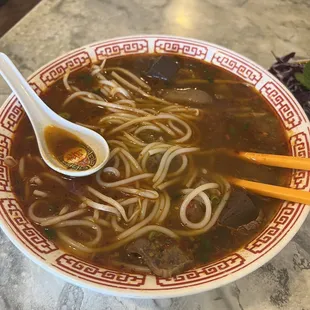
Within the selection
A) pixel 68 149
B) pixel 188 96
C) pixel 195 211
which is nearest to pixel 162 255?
pixel 195 211

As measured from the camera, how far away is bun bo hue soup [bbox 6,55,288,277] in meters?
1.49

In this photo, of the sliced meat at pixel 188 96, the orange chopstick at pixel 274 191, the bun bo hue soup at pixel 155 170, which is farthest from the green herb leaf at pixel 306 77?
the orange chopstick at pixel 274 191

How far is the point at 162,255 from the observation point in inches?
55.4

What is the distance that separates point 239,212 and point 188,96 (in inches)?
28.7

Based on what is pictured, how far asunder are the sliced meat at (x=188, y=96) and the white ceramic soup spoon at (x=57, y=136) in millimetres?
452

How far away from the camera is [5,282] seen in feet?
5.39

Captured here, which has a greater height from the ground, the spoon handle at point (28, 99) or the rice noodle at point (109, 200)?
the spoon handle at point (28, 99)

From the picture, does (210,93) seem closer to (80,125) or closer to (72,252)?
(80,125)

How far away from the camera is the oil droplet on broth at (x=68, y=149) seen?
5.68 ft

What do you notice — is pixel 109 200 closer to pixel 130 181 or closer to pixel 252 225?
pixel 130 181

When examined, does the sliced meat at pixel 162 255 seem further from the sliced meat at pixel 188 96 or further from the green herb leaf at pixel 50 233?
the sliced meat at pixel 188 96

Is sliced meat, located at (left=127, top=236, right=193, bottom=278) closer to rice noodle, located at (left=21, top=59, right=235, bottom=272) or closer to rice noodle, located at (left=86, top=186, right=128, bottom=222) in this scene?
rice noodle, located at (left=21, top=59, right=235, bottom=272)

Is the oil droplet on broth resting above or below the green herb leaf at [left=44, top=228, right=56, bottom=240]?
above

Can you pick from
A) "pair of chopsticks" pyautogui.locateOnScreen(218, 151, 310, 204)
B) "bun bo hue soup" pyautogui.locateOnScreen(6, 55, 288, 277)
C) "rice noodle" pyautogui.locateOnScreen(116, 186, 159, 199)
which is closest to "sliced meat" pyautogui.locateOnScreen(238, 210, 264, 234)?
"bun bo hue soup" pyautogui.locateOnScreen(6, 55, 288, 277)
